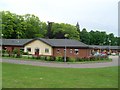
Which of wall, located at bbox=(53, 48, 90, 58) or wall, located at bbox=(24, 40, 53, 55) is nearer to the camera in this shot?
wall, located at bbox=(53, 48, 90, 58)

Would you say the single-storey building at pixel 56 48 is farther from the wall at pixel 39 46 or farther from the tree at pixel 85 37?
the tree at pixel 85 37

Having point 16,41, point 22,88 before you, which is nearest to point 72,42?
point 16,41

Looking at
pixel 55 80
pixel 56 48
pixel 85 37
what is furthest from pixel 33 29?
pixel 55 80

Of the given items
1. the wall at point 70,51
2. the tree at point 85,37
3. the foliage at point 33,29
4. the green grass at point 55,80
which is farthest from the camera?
the tree at point 85,37

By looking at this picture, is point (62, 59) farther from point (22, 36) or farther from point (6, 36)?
point (22, 36)

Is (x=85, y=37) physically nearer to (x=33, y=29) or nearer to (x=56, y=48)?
(x=33, y=29)

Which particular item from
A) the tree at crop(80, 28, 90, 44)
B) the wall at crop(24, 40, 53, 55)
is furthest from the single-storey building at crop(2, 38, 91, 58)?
the tree at crop(80, 28, 90, 44)

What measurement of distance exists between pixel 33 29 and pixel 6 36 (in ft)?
43.9

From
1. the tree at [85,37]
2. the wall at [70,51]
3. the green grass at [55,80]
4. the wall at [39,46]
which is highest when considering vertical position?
the tree at [85,37]

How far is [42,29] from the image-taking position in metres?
103

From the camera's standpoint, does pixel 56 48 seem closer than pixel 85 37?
Yes

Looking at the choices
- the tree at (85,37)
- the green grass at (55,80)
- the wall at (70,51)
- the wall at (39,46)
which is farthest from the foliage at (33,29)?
the green grass at (55,80)

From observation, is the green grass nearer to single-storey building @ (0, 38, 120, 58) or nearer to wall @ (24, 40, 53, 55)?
single-storey building @ (0, 38, 120, 58)

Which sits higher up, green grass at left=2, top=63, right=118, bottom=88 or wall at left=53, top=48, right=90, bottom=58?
wall at left=53, top=48, right=90, bottom=58
